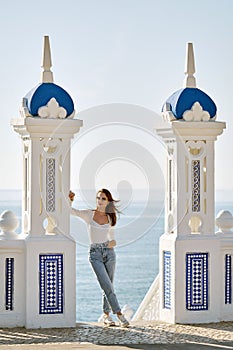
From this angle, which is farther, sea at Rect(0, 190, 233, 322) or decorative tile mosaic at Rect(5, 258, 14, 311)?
sea at Rect(0, 190, 233, 322)

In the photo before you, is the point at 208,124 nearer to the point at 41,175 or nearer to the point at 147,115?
the point at 147,115

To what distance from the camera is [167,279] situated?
11195mm

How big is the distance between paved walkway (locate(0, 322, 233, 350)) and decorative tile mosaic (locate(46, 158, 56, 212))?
1.28 m

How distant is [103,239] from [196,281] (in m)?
1.17

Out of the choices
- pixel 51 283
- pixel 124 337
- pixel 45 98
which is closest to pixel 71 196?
pixel 51 283

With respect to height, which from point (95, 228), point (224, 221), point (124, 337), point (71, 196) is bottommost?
point (124, 337)

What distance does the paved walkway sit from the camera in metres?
9.76

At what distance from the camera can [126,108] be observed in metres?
9.74

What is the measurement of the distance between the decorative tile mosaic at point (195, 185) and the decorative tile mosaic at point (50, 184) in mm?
1516

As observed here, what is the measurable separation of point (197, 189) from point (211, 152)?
0.42 m

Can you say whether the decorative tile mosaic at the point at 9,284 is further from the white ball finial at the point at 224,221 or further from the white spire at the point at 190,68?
the white spire at the point at 190,68

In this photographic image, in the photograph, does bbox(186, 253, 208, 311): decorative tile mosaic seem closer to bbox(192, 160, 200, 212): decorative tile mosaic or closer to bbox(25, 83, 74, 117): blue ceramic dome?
bbox(192, 160, 200, 212): decorative tile mosaic

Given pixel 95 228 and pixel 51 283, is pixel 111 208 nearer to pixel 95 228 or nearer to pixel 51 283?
pixel 95 228

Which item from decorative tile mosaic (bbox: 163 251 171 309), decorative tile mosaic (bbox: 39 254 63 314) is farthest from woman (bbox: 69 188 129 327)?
decorative tile mosaic (bbox: 163 251 171 309)
